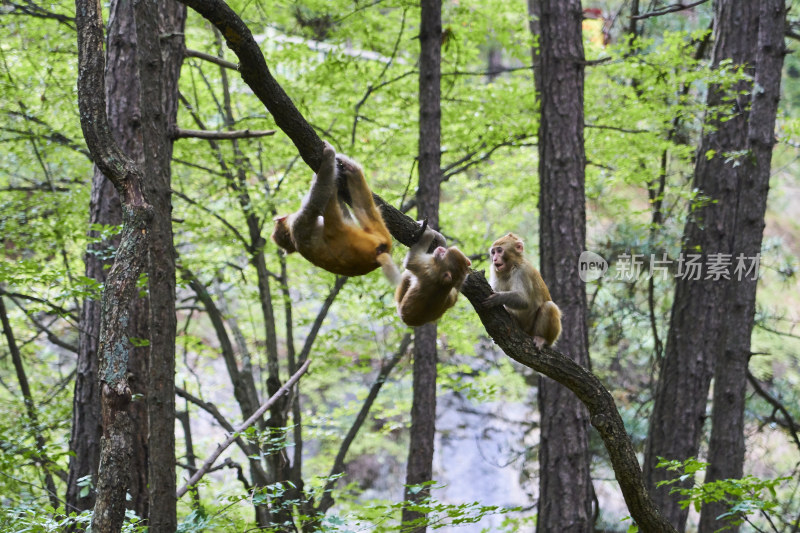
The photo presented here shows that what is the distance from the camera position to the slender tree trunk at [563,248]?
782 centimetres

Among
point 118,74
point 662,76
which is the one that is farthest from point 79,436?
point 662,76

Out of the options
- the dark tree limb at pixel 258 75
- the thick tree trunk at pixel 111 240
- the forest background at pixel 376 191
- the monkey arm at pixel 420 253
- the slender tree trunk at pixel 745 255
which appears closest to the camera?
the dark tree limb at pixel 258 75

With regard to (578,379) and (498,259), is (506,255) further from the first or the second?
(578,379)

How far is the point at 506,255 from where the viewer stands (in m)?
6.93

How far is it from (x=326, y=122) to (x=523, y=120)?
346 cm

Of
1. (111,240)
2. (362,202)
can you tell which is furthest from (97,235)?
(362,202)

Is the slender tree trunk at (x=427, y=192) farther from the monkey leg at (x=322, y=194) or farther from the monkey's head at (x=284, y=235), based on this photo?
the monkey leg at (x=322, y=194)

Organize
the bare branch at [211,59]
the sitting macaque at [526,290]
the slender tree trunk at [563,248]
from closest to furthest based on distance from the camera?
1. the bare branch at [211,59]
2. the sitting macaque at [526,290]
3. the slender tree trunk at [563,248]

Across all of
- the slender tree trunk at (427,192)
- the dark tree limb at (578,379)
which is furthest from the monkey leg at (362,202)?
the slender tree trunk at (427,192)

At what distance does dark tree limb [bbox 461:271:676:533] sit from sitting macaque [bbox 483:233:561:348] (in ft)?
5.12

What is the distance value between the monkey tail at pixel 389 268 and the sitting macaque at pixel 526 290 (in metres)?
1.53

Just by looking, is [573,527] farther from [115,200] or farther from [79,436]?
[115,200]

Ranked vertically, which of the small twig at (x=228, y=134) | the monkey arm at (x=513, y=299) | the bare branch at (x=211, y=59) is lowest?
the monkey arm at (x=513, y=299)

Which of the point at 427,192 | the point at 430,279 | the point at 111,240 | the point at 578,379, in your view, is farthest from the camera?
the point at 427,192
